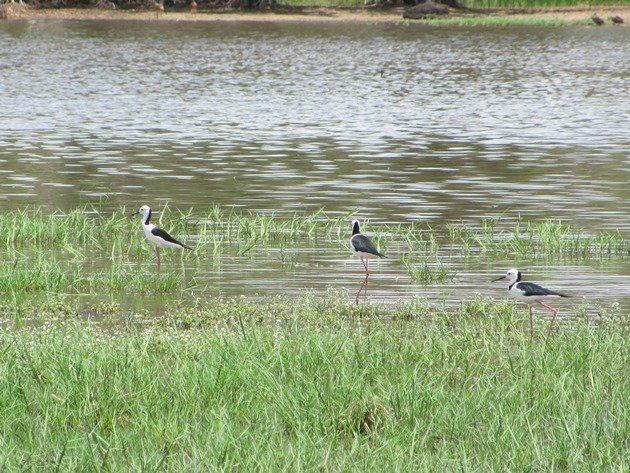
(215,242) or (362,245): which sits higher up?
(362,245)

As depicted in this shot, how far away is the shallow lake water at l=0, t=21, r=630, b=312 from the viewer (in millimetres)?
13586

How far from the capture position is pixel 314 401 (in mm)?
7188

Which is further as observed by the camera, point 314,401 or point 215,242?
point 215,242

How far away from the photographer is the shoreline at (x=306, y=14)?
2640 inches

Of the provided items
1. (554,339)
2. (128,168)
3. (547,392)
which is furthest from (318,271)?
(128,168)

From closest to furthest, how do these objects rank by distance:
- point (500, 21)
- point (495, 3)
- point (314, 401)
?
1. point (314, 401)
2. point (500, 21)
3. point (495, 3)

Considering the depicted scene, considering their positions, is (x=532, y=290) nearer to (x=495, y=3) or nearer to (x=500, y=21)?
(x=500, y=21)

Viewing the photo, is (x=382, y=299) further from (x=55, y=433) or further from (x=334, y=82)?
(x=334, y=82)

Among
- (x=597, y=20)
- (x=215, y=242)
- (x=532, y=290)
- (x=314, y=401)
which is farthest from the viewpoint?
(x=597, y=20)

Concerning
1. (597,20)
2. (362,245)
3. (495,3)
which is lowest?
(597,20)

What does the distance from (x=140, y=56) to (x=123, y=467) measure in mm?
44798

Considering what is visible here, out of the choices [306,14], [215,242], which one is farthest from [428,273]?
[306,14]

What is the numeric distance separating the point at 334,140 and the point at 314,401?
19315 millimetres

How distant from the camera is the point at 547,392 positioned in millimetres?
7469
